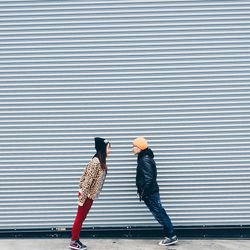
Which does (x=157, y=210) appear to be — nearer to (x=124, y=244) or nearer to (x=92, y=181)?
(x=124, y=244)

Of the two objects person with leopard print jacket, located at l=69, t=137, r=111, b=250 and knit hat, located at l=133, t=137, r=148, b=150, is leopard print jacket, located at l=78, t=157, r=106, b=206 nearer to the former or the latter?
person with leopard print jacket, located at l=69, t=137, r=111, b=250

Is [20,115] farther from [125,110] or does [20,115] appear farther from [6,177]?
[125,110]

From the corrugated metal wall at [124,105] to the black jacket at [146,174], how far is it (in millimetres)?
468

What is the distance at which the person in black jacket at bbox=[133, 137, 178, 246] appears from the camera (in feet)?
27.6

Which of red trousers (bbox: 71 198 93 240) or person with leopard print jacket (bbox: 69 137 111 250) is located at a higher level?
person with leopard print jacket (bbox: 69 137 111 250)

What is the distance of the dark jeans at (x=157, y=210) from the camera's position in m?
8.55

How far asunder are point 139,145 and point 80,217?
151cm

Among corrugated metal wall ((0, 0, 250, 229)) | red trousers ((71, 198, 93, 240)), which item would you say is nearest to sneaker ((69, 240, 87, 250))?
red trousers ((71, 198, 93, 240))

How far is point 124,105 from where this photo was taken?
8.82 m

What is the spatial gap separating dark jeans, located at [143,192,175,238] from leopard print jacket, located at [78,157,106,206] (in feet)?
2.73

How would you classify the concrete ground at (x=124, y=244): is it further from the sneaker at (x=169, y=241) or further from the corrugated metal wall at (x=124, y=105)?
the corrugated metal wall at (x=124, y=105)

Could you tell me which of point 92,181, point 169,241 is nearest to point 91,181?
point 92,181

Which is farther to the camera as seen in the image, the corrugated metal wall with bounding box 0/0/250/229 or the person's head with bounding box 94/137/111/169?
the corrugated metal wall with bounding box 0/0/250/229

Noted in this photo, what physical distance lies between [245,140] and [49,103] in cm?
341
